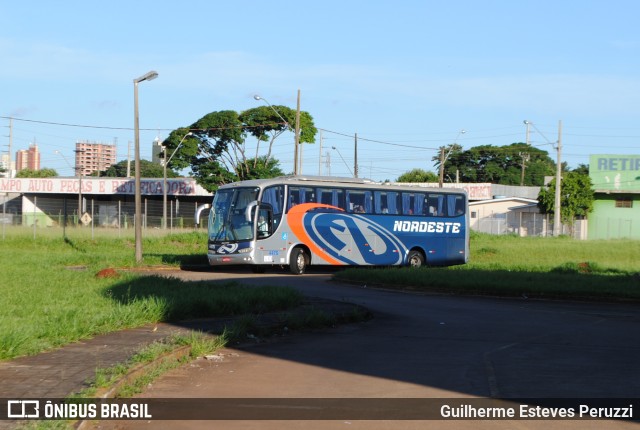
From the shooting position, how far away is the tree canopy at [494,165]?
11694 cm

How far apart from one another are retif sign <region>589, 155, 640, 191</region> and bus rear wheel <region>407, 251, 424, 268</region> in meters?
34.5

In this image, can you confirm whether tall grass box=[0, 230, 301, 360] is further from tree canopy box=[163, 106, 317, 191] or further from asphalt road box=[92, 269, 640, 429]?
tree canopy box=[163, 106, 317, 191]

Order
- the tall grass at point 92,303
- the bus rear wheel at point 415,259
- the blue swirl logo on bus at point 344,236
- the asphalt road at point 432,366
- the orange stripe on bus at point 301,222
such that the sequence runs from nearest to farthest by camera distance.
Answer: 1. the asphalt road at point 432,366
2. the tall grass at point 92,303
3. the orange stripe on bus at point 301,222
4. the blue swirl logo on bus at point 344,236
5. the bus rear wheel at point 415,259

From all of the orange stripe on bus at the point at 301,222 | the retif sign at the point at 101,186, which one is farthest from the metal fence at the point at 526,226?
the orange stripe on bus at the point at 301,222

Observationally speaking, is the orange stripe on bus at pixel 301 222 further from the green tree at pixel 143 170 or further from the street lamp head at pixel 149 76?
the green tree at pixel 143 170

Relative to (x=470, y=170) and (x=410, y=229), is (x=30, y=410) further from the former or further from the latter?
(x=470, y=170)

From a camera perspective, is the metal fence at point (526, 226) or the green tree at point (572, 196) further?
the metal fence at point (526, 226)

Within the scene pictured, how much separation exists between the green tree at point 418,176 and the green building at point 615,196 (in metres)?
42.0

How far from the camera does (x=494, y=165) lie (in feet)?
388

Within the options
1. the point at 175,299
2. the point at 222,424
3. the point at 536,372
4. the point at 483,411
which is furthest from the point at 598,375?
the point at 175,299

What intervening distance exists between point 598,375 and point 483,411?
105 inches

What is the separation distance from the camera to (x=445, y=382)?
33.1 feet

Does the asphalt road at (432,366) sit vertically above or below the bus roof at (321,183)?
below

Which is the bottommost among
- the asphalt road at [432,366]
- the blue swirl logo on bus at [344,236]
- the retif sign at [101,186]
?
the asphalt road at [432,366]
